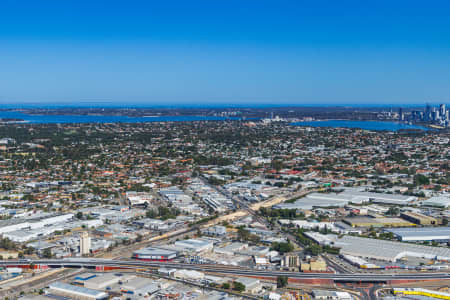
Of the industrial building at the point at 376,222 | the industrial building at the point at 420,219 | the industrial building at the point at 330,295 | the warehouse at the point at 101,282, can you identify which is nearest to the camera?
the industrial building at the point at 330,295

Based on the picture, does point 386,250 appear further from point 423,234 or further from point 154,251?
point 154,251

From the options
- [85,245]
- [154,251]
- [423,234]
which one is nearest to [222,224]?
[154,251]

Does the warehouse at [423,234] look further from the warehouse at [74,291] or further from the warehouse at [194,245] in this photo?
the warehouse at [74,291]

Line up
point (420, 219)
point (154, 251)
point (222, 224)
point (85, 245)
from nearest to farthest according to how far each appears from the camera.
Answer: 1. point (154, 251)
2. point (85, 245)
3. point (222, 224)
4. point (420, 219)

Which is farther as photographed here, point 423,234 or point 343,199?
point 343,199

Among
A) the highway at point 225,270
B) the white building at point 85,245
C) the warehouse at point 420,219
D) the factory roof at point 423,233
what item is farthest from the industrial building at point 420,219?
the white building at point 85,245

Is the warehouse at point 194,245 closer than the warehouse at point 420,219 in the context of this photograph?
Yes

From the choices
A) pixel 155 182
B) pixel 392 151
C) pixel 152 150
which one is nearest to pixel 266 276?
pixel 155 182
